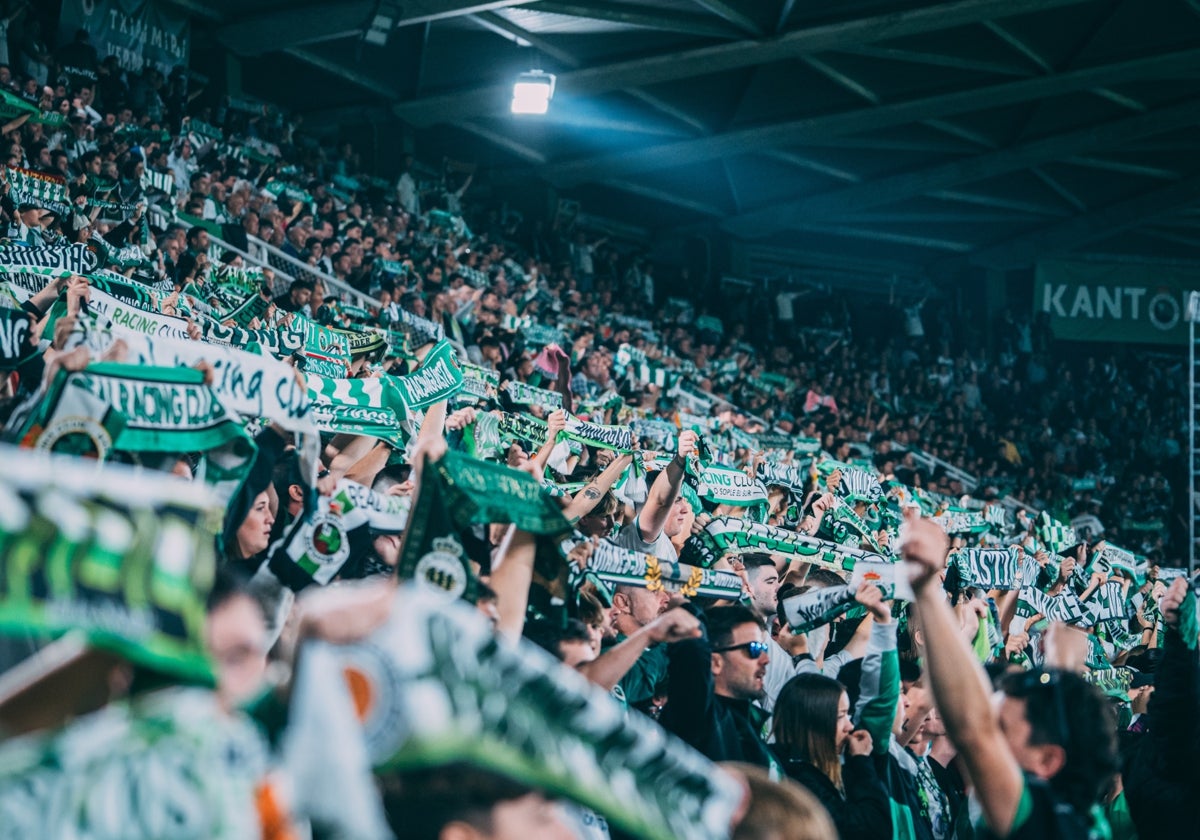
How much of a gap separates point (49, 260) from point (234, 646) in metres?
4.64

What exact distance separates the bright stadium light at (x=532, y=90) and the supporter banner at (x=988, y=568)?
10.4m

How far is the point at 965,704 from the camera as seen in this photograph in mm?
2873

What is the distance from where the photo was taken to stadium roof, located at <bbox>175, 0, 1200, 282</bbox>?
18.2m

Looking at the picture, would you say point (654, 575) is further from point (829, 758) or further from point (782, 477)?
point (782, 477)

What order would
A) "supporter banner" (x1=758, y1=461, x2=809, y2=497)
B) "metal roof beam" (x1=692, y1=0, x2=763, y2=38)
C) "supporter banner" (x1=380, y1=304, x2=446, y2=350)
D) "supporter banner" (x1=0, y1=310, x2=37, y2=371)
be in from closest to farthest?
"supporter banner" (x1=0, y1=310, x2=37, y2=371) → "supporter banner" (x1=758, y1=461, x2=809, y2=497) → "supporter banner" (x1=380, y1=304, x2=446, y2=350) → "metal roof beam" (x1=692, y1=0, x2=763, y2=38)

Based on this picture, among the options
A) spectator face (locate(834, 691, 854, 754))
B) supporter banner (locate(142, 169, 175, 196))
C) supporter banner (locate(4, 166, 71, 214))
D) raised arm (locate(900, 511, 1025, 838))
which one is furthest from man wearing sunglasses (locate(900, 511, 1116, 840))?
supporter banner (locate(142, 169, 175, 196))

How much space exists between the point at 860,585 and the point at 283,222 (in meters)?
10.2

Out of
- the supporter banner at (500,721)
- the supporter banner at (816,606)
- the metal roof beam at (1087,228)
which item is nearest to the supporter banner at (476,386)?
the supporter banner at (816,606)

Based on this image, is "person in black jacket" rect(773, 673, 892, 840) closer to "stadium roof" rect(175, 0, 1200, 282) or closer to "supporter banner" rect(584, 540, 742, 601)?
"supporter banner" rect(584, 540, 742, 601)

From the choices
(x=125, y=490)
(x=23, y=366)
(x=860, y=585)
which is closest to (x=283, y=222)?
(x=23, y=366)

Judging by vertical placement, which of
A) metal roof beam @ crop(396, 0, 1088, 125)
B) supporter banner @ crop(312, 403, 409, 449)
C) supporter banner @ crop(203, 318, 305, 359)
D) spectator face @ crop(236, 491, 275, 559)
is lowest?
spectator face @ crop(236, 491, 275, 559)

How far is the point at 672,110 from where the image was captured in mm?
22062

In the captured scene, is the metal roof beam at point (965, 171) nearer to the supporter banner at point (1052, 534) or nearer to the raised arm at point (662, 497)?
the supporter banner at point (1052, 534)

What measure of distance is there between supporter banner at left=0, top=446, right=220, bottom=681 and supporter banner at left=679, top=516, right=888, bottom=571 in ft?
14.7
